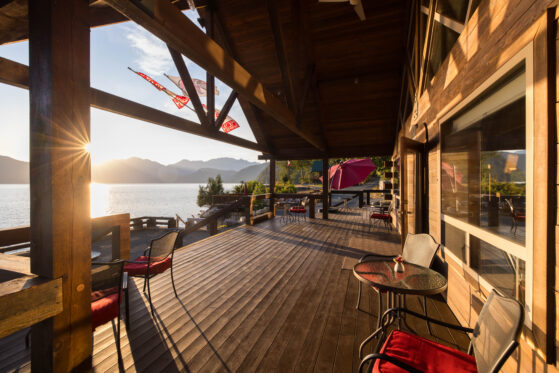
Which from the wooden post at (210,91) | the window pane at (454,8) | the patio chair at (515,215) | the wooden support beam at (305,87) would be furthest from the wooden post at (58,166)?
the wooden support beam at (305,87)

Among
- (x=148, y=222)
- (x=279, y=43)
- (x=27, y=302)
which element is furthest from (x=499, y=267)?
(x=148, y=222)

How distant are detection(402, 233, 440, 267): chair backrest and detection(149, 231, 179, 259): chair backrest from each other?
115 inches

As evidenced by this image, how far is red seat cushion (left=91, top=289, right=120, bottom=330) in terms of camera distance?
1.87 meters

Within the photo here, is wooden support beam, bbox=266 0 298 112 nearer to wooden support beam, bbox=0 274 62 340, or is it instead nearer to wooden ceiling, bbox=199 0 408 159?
wooden ceiling, bbox=199 0 408 159

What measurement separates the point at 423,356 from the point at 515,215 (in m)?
1.17

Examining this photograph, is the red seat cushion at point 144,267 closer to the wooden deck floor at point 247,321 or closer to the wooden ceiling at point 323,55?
the wooden deck floor at point 247,321

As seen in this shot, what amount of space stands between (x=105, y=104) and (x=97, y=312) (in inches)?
104

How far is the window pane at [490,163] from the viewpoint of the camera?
5.22 ft

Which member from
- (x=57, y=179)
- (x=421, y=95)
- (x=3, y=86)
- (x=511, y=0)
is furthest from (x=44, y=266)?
(x=421, y=95)

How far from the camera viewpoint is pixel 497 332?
1207 millimetres

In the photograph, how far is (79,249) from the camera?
4.79ft

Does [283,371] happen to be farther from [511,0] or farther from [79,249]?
[511,0]

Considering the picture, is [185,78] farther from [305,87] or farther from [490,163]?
[490,163]

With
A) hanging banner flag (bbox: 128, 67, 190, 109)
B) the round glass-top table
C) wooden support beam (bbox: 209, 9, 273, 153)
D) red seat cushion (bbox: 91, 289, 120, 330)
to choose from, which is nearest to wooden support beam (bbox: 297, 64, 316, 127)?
wooden support beam (bbox: 209, 9, 273, 153)
